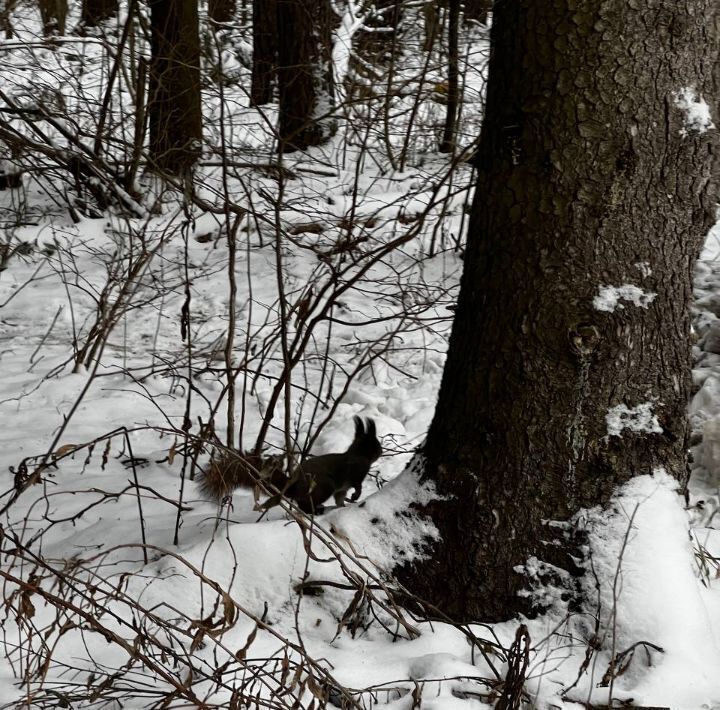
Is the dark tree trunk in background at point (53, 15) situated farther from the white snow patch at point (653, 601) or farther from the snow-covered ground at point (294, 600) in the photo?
the white snow patch at point (653, 601)

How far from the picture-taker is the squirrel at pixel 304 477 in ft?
8.77

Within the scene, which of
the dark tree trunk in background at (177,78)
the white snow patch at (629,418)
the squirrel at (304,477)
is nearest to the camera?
the white snow patch at (629,418)

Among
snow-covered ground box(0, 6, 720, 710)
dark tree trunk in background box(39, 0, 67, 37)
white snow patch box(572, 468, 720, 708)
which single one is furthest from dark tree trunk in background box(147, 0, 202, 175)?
white snow patch box(572, 468, 720, 708)

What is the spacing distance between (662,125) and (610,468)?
36.6 inches

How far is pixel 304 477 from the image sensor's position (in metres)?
2.57

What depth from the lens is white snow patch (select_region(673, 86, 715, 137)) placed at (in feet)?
6.75

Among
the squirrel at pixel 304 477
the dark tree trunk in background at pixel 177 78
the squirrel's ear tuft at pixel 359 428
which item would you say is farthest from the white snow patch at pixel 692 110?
the dark tree trunk in background at pixel 177 78

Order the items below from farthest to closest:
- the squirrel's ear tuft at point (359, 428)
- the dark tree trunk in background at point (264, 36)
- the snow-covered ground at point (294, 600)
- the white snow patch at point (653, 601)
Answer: the dark tree trunk in background at point (264, 36) → the squirrel's ear tuft at point (359, 428) → the white snow patch at point (653, 601) → the snow-covered ground at point (294, 600)

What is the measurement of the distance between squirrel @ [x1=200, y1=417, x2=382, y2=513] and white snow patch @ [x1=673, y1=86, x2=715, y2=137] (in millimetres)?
1512

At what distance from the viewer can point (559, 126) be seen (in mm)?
2078

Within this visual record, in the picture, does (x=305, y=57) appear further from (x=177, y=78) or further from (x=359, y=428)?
(x=359, y=428)

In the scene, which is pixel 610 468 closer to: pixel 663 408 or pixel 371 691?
pixel 663 408

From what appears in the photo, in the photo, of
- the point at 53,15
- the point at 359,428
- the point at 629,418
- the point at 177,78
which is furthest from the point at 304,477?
the point at 53,15

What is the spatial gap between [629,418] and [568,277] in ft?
1.41
